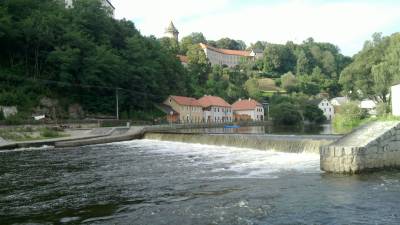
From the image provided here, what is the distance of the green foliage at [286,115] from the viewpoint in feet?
273

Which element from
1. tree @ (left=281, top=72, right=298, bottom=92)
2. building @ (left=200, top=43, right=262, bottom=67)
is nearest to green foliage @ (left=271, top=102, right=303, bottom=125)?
tree @ (left=281, top=72, right=298, bottom=92)

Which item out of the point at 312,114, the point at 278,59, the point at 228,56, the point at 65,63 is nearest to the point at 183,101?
the point at 65,63

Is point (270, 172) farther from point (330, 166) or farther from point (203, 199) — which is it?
point (203, 199)

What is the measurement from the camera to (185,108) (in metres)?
82.6

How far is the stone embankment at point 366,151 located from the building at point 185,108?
213ft

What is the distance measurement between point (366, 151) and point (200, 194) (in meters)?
6.52

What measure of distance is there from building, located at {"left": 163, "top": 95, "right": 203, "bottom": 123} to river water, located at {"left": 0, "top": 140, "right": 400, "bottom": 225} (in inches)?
2341

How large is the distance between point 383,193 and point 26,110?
49.3 meters

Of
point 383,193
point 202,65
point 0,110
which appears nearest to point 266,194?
point 383,193

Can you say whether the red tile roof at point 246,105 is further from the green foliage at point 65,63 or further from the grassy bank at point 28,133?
the grassy bank at point 28,133

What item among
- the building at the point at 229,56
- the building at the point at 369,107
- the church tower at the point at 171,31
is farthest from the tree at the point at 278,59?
the building at the point at 369,107

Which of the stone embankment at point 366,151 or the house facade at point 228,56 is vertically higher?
the house facade at point 228,56

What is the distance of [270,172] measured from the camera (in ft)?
55.5

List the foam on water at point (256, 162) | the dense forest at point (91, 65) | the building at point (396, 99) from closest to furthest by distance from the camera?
the foam on water at point (256, 162) < the building at point (396, 99) < the dense forest at point (91, 65)
